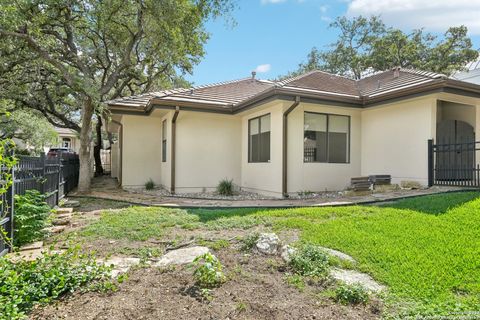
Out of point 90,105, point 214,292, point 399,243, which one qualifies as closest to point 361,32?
point 90,105

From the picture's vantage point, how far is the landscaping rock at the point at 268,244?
394cm

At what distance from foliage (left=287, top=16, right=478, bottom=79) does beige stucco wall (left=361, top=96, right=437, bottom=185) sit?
15559 mm

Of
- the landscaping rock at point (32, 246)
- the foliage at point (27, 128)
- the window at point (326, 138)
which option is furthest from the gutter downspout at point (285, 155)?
the foliage at point (27, 128)

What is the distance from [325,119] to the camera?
986cm

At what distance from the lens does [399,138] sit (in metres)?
9.32

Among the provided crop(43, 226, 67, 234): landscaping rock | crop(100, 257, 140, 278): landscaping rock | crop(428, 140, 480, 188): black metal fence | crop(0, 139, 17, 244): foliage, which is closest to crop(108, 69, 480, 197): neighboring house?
crop(428, 140, 480, 188): black metal fence

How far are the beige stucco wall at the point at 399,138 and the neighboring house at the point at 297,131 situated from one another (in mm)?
29

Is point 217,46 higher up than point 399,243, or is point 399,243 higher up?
point 217,46

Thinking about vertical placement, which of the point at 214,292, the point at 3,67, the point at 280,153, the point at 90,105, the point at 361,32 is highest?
the point at 361,32

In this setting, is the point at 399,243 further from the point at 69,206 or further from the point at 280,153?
the point at 69,206

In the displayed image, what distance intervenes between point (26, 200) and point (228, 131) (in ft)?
25.0

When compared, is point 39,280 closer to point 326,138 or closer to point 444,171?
point 326,138

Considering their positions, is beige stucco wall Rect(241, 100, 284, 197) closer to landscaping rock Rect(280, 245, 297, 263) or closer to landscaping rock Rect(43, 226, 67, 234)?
landscaping rock Rect(280, 245, 297, 263)

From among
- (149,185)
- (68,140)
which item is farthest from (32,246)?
(68,140)
